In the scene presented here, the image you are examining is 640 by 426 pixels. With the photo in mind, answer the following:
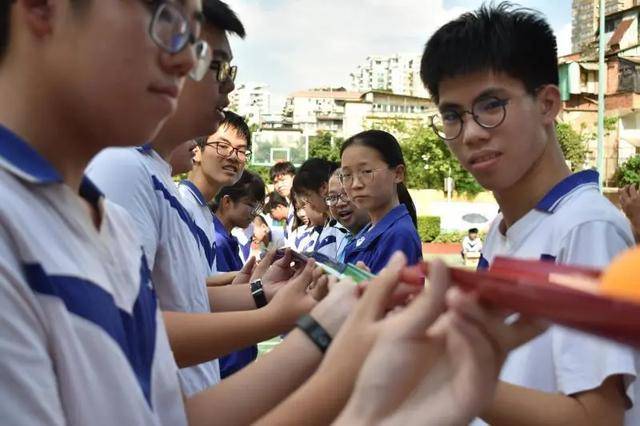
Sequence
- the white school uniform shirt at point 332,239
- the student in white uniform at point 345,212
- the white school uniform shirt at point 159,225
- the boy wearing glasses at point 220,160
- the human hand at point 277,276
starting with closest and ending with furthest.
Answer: the white school uniform shirt at point 159,225 → the human hand at point 277,276 → the boy wearing glasses at point 220,160 → the student in white uniform at point 345,212 → the white school uniform shirt at point 332,239

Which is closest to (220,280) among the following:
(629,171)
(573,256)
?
(573,256)

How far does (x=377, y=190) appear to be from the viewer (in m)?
3.85

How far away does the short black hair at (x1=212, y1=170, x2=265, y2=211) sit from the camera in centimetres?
544

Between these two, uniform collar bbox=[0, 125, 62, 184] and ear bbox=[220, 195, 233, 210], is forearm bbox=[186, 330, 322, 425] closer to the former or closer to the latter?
uniform collar bbox=[0, 125, 62, 184]

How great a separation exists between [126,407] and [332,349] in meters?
0.34

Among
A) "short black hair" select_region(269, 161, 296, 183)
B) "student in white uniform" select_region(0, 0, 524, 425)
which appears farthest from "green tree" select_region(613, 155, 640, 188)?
"student in white uniform" select_region(0, 0, 524, 425)

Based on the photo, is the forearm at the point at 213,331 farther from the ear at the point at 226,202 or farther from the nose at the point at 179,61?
the ear at the point at 226,202

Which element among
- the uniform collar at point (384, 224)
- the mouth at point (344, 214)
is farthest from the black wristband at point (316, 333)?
the mouth at point (344, 214)

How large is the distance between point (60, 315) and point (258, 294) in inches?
58.0

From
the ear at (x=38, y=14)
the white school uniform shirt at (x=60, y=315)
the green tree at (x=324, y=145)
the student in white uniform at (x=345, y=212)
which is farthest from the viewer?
the green tree at (x=324, y=145)

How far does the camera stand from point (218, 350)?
1979 millimetres

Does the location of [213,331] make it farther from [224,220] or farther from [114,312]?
[224,220]

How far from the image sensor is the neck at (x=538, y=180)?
1862 mm

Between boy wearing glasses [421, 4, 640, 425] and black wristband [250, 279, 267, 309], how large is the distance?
2.57ft
